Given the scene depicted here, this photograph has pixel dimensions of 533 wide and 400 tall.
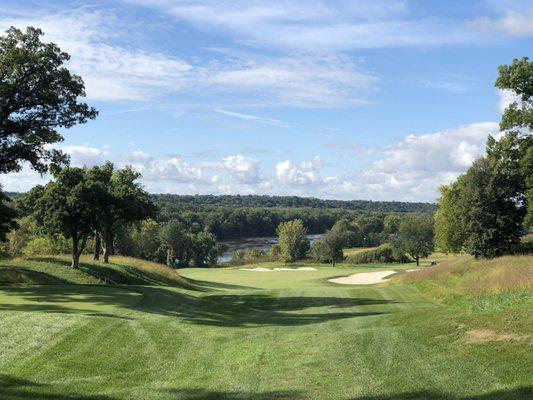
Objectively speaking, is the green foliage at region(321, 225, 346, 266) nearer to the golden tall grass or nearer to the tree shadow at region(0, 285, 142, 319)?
the golden tall grass

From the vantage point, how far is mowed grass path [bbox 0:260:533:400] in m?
9.98

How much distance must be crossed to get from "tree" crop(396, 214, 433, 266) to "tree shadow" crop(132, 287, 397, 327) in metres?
65.6

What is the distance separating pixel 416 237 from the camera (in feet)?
308

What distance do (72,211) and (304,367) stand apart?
28.2 metres

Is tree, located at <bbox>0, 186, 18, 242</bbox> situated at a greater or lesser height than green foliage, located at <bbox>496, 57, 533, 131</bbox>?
lesser

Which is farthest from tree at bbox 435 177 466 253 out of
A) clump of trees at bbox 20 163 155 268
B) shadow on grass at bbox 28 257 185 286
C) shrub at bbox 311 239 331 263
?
clump of trees at bbox 20 163 155 268

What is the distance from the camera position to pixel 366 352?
12695 mm

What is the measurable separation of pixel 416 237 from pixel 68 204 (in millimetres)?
70442

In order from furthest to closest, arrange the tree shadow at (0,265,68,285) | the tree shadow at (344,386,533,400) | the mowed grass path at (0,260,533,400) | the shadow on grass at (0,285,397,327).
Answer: the tree shadow at (0,265,68,285)
the shadow on grass at (0,285,397,327)
the mowed grass path at (0,260,533,400)
the tree shadow at (344,386,533,400)

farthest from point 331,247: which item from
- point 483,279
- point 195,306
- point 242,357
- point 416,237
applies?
point 242,357

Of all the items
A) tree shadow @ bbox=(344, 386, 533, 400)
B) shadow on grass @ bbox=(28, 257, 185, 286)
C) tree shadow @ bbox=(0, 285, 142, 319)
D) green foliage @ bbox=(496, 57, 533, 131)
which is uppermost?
green foliage @ bbox=(496, 57, 533, 131)

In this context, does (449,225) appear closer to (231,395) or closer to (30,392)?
(231,395)

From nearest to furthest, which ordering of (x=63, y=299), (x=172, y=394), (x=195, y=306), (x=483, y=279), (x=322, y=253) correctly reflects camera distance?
(x=172, y=394)
(x=63, y=299)
(x=195, y=306)
(x=483, y=279)
(x=322, y=253)

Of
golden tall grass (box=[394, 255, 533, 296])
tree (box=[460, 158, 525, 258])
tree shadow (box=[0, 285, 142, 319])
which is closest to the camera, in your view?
tree shadow (box=[0, 285, 142, 319])
